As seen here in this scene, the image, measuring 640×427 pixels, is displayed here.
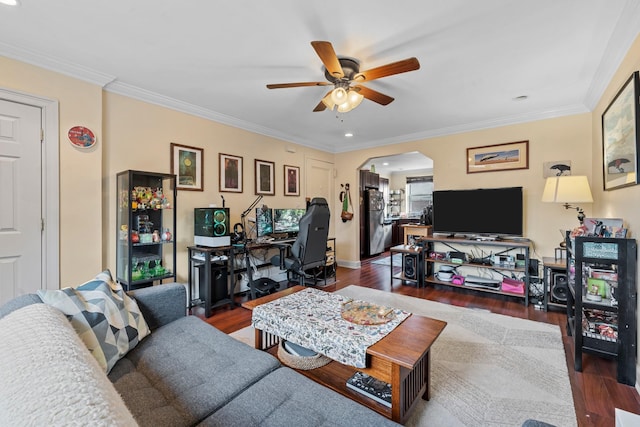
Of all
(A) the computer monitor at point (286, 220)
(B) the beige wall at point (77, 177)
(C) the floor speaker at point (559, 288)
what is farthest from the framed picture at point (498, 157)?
(B) the beige wall at point (77, 177)

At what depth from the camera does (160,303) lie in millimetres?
1863

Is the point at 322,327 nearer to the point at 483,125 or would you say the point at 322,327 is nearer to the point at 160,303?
the point at 160,303

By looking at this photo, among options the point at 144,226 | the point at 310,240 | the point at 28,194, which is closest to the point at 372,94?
the point at 310,240

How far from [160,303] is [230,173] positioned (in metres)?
2.35

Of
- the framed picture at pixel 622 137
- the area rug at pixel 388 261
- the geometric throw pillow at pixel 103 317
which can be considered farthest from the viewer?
the area rug at pixel 388 261

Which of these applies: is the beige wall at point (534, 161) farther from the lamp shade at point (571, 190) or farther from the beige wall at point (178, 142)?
the beige wall at point (178, 142)

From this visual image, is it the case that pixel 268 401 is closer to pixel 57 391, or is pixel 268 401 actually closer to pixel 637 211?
pixel 57 391

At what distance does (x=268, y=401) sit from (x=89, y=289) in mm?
1186

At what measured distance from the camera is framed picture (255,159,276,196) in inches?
168

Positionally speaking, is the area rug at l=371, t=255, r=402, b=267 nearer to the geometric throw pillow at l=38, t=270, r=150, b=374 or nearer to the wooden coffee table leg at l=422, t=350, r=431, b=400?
the wooden coffee table leg at l=422, t=350, r=431, b=400

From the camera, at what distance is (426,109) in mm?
3518

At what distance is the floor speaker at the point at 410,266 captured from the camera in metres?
4.25

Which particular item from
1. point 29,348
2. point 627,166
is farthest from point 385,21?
point 29,348

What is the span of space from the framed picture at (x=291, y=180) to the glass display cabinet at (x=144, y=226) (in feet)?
6.56
